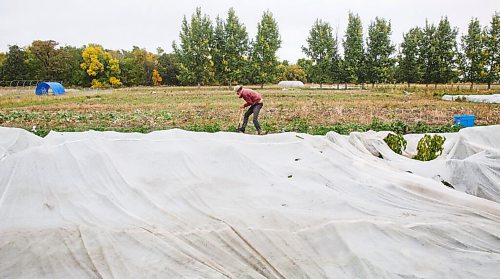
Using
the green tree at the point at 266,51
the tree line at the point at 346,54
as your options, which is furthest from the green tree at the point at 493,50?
the green tree at the point at 266,51

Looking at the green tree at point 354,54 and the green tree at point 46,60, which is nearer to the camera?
the green tree at point 354,54

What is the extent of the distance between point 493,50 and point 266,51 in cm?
2317

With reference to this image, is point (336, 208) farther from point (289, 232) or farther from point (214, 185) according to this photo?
point (214, 185)

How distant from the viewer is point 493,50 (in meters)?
34.9

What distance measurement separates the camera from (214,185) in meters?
4.08

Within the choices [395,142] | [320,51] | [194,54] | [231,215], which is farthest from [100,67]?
[231,215]

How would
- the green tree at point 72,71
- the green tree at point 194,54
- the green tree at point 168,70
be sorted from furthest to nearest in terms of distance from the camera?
the green tree at point 168,70 < the green tree at point 72,71 < the green tree at point 194,54

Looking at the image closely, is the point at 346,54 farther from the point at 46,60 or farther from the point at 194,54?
the point at 46,60

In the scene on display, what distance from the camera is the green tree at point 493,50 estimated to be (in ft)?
114

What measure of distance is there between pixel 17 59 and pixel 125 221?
212ft

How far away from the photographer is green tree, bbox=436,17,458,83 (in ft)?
125

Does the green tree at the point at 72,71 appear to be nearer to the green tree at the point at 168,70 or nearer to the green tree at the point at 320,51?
the green tree at the point at 168,70

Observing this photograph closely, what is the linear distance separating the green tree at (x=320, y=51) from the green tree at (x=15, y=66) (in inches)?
1670

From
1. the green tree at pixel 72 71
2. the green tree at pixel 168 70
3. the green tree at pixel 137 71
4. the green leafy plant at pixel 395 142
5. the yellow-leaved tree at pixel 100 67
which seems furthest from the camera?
the green tree at pixel 168 70
